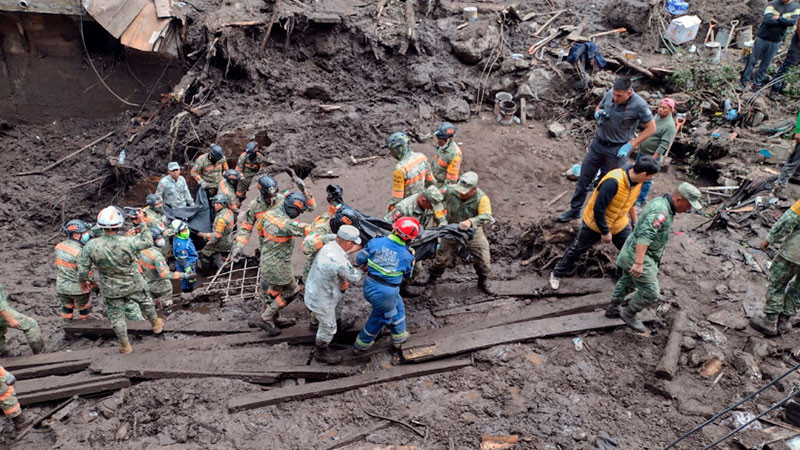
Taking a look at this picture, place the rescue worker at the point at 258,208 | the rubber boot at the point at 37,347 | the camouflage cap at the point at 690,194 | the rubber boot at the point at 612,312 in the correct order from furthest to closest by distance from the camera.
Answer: the rescue worker at the point at 258,208 < the rubber boot at the point at 37,347 < the rubber boot at the point at 612,312 < the camouflage cap at the point at 690,194

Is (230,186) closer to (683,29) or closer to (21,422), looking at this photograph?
(21,422)

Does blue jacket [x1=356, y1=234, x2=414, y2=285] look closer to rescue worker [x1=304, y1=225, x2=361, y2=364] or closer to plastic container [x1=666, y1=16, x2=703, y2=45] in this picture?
rescue worker [x1=304, y1=225, x2=361, y2=364]

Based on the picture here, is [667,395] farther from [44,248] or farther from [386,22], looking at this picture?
[44,248]

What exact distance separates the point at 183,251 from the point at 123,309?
178 centimetres

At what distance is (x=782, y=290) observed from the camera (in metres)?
5.74

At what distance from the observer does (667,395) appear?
529 cm

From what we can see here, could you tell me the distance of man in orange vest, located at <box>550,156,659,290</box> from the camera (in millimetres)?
5734

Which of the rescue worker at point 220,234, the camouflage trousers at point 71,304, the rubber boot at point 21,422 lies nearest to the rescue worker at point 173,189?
the rescue worker at point 220,234

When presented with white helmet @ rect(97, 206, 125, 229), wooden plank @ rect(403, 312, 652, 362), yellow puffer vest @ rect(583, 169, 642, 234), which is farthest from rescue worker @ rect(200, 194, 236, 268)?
yellow puffer vest @ rect(583, 169, 642, 234)

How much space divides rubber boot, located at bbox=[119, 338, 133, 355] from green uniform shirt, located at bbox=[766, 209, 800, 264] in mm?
7504

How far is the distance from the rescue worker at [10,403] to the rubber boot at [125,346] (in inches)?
41.6

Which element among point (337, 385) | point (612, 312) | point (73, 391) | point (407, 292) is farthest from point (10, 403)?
point (612, 312)

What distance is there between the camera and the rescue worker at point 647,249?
532 cm

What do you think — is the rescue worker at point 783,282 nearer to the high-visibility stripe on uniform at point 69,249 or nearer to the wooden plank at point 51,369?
the wooden plank at point 51,369
